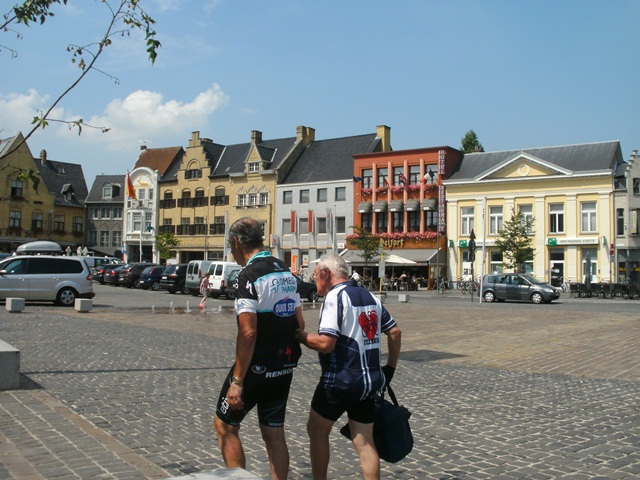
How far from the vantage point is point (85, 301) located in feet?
71.9

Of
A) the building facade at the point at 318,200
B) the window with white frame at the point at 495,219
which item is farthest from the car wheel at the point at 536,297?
the building facade at the point at 318,200

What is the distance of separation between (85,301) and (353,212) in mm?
38208

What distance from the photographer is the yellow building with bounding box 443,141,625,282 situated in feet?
154

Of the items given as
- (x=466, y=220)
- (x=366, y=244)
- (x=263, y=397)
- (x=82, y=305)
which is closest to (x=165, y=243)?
(x=366, y=244)

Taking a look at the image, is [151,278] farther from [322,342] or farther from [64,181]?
[64,181]

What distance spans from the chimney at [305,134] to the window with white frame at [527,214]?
2354 cm

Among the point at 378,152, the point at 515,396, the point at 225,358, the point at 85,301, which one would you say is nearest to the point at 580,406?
the point at 515,396

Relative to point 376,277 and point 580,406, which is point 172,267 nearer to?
point 376,277

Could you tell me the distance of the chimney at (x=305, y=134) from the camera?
65.5 meters

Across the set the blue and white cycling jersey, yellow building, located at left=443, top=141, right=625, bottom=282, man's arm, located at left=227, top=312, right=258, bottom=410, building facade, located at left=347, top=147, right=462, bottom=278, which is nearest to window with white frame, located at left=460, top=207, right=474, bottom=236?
yellow building, located at left=443, top=141, right=625, bottom=282

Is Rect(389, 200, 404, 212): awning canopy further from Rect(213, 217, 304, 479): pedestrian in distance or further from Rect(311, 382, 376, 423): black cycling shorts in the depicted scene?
Rect(311, 382, 376, 423): black cycling shorts

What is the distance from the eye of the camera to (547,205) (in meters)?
49.1

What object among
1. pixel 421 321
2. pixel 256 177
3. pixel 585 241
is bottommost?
pixel 421 321

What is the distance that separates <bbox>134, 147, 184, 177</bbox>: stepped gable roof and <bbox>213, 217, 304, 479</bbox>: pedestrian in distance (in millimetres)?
72222
